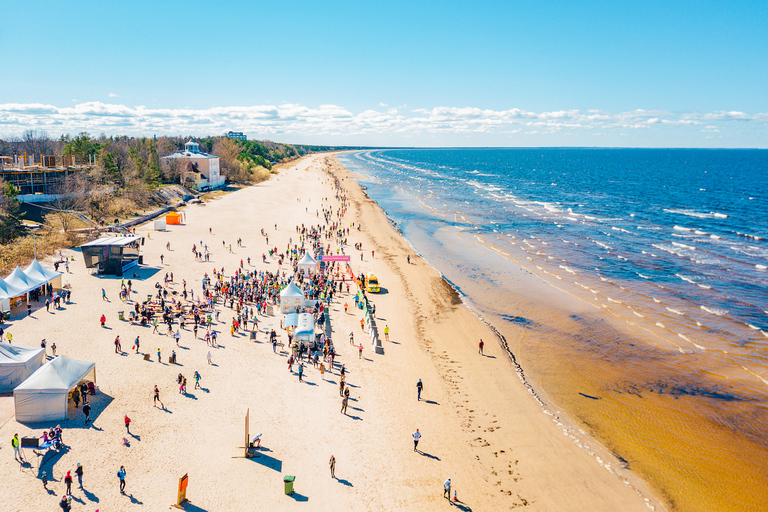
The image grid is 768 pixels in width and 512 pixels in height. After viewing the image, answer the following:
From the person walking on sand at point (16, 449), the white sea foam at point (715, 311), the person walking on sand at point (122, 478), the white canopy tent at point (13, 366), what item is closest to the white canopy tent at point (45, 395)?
the person walking on sand at point (16, 449)

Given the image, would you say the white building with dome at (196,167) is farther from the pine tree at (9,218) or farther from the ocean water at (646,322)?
the pine tree at (9,218)

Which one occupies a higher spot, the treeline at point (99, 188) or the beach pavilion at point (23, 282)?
the treeline at point (99, 188)

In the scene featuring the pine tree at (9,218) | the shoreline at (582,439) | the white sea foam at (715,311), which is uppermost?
the pine tree at (9,218)

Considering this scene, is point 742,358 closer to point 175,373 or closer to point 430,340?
point 430,340

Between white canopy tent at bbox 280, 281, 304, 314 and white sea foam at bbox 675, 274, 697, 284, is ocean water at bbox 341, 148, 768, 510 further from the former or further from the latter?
white canopy tent at bbox 280, 281, 304, 314

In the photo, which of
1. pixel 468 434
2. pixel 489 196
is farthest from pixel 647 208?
pixel 468 434

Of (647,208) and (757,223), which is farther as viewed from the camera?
(647,208)

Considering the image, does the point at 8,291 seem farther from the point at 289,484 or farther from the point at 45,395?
the point at 289,484
